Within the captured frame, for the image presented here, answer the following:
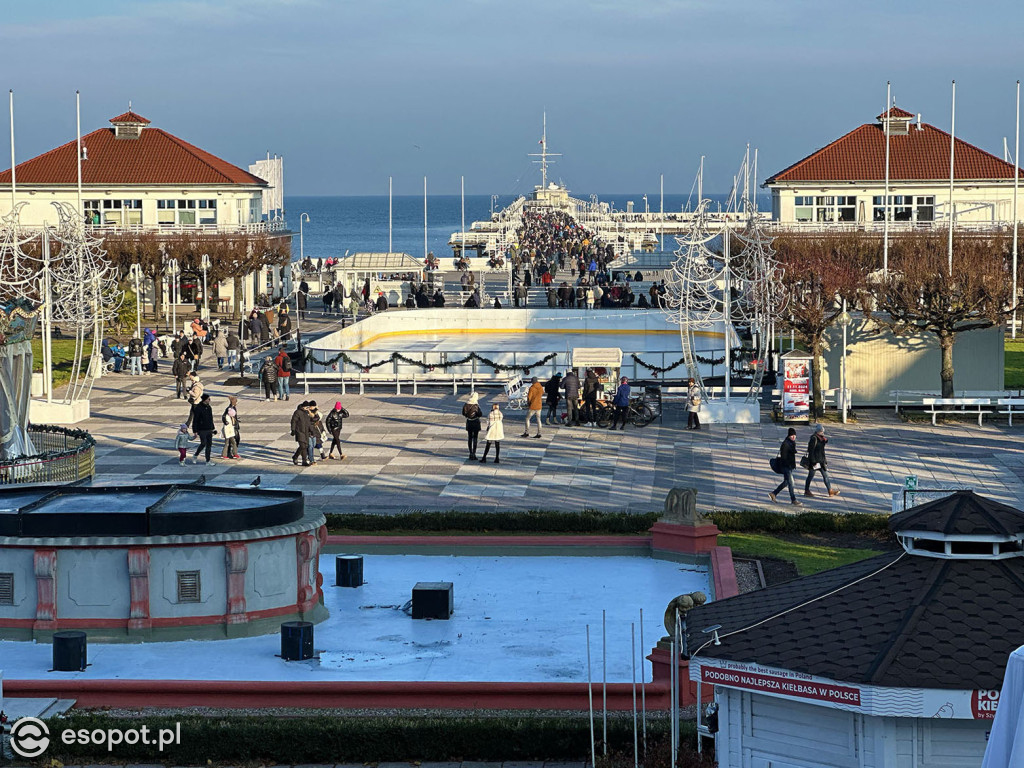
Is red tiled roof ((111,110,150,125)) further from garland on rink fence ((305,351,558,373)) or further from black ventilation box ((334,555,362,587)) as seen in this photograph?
black ventilation box ((334,555,362,587))

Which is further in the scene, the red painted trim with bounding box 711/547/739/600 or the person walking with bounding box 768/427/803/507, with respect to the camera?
the person walking with bounding box 768/427/803/507

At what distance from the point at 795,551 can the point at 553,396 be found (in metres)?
14.2

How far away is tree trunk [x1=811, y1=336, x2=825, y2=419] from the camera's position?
1460 inches

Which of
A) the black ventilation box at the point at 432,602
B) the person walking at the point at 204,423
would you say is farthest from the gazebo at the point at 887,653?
the person walking at the point at 204,423

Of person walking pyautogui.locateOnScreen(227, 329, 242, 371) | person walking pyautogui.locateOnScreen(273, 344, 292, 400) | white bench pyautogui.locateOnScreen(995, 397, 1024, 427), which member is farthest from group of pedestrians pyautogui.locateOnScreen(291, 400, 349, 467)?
person walking pyautogui.locateOnScreen(227, 329, 242, 371)

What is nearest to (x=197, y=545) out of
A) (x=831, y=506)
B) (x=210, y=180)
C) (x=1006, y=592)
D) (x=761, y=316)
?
(x=1006, y=592)

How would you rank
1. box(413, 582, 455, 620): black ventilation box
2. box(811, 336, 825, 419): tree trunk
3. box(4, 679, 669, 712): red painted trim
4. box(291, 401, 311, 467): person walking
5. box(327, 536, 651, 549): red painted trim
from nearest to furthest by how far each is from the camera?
box(4, 679, 669, 712): red painted trim
box(413, 582, 455, 620): black ventilation box
box(327, 536, 651, 549): red painted trim
box(291, 401, 311, 467): person walking
box(811, 336, 825, 419): tree trunk

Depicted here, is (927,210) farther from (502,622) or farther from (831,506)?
(502,622)

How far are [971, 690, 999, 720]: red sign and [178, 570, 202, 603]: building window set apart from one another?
10022 millimetres

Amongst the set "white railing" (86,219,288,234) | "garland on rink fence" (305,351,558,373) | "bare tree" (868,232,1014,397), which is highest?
"white railing" (86,219,288,234)

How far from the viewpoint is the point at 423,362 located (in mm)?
45781

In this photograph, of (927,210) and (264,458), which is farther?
(927,210)

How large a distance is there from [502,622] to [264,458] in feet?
47.4

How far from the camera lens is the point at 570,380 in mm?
37062
